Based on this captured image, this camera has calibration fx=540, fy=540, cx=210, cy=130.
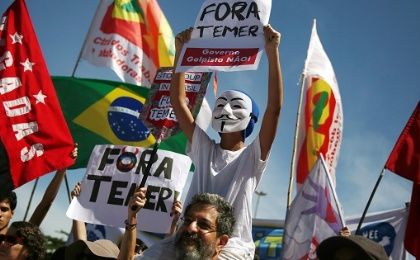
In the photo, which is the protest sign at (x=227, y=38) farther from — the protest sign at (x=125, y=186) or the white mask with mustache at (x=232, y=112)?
the protest sign at (x=125, y=186)

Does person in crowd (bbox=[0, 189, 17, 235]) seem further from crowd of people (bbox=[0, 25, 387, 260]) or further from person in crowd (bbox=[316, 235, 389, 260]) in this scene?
person in crowd (bbox=[316, 235, 389, 260])

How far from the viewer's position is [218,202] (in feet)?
8.61

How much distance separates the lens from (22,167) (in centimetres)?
479

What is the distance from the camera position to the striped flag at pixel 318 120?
9.22 meters

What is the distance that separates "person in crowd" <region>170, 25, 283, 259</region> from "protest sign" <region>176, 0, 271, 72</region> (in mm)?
111

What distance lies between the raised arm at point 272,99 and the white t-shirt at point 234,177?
2.3 inches

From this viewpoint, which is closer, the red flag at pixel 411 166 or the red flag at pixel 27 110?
the red flag at pixel 27 110

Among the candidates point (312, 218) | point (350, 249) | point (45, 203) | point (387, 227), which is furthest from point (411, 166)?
point (45, 203)

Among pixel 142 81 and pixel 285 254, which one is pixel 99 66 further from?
pixel 285 254

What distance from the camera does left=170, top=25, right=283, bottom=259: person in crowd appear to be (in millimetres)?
2980

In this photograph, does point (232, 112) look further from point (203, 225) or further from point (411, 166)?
point (411, 166)

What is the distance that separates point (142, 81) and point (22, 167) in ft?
10.9

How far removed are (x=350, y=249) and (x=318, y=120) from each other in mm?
7214

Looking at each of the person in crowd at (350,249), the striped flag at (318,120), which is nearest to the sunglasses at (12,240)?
the person in crowd at (350,249)
